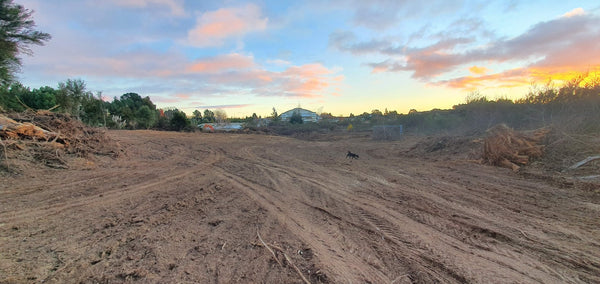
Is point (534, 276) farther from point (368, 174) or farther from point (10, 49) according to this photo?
point (10, 49)

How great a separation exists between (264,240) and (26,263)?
248 centimetres

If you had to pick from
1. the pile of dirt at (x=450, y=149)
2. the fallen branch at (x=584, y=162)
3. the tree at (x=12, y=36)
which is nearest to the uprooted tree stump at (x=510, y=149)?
the pile of dirt at (x=450, y=149)

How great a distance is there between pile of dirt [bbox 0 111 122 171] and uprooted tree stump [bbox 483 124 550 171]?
44.9ft

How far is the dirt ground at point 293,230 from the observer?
7.92 ft

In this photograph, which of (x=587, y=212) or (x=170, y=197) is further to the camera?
(x=170, y=197)

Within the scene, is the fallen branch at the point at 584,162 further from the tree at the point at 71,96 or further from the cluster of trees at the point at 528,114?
the tree at the point at 71,96

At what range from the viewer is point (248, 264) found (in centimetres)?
252

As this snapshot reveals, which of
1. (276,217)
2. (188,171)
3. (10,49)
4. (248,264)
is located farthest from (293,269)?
(10,49)

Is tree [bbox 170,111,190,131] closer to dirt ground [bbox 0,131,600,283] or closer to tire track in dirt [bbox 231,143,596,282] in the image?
dirt ground [bbox 0,131,600,283]

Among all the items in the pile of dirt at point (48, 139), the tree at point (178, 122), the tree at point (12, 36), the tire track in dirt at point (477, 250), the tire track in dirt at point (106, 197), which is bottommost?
the tire track in dirt at point (477, 250)

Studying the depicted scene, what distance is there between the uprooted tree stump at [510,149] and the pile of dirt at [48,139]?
44.9 feet

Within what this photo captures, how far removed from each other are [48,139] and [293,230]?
892cm

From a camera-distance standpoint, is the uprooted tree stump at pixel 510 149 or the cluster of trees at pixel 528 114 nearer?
the uprooted tree stump at pixel 510 149

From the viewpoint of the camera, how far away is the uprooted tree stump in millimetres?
8022
